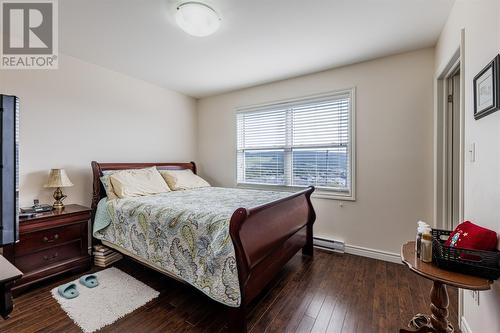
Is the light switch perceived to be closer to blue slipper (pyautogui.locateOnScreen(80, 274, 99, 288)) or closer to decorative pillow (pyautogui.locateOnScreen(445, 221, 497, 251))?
decorative pillow (pyautogui.locateOnScreen(445, 221, 497, 251))

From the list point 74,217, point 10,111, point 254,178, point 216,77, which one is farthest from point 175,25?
point 254,178

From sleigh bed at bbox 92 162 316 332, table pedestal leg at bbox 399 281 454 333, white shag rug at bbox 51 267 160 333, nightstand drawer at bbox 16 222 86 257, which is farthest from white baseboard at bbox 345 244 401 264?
nightstand drawer at bbox 16 222 86 257

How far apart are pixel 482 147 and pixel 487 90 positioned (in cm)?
32

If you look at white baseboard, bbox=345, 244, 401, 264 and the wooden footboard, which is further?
white baseboard, bbox=345, 244, 401, 264

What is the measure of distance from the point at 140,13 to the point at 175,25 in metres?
0.30

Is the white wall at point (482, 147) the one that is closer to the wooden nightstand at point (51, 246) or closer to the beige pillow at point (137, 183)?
the beige pillow at point (137, 183)

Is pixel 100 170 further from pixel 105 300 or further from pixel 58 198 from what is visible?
pixel 105 300

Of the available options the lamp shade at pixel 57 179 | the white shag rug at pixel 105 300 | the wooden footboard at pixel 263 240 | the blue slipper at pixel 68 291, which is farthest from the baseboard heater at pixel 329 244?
the lamp shade at pixel 57 179

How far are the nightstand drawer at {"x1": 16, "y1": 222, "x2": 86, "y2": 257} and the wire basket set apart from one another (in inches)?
124

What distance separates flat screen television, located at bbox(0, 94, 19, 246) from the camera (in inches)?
28.4

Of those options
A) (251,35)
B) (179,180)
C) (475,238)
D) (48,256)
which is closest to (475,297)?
(475,238)

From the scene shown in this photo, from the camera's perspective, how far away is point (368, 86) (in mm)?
2850

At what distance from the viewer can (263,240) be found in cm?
182

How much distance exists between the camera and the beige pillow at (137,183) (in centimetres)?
271
